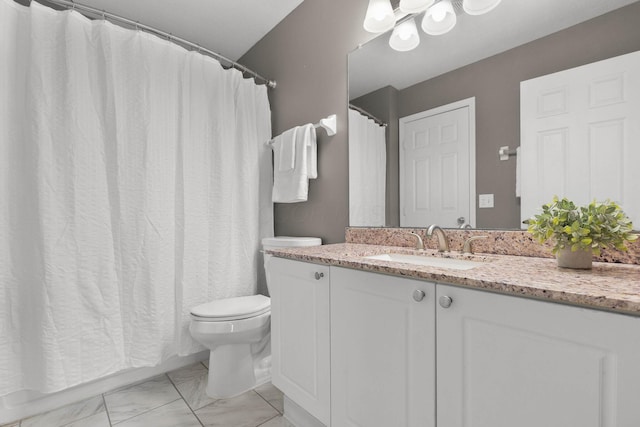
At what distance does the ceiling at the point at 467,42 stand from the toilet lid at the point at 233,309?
1364 millimetres

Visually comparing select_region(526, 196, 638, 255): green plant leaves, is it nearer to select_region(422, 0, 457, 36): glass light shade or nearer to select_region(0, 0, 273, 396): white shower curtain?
select_region(422, 0, 457, 36): glass light shade

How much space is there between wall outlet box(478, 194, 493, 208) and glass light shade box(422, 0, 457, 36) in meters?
0.79

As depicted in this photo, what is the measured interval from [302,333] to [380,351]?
16.0 inches

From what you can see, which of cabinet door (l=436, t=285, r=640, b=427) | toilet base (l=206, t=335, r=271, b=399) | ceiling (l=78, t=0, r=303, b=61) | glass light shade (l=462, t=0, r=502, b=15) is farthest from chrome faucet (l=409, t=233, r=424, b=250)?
ceiling (l=78, t=0, r=303, b=61)

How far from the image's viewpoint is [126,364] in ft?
5.29

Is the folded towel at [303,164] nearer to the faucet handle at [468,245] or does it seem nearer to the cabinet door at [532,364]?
the faucet handle at [468,245]

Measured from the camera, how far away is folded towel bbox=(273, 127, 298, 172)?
1.97 meters

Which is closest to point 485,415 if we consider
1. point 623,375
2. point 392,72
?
point 623,375

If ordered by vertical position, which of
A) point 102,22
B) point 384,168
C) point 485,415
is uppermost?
point 102,22

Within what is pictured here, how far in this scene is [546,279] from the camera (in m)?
0.72

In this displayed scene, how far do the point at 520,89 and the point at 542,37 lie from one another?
0.19 metres

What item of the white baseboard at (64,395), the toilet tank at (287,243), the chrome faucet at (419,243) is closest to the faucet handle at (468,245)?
the chrome faucet at (419,243)

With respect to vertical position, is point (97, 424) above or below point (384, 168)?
below

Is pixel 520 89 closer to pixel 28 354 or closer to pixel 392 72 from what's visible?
pixel 392 72
